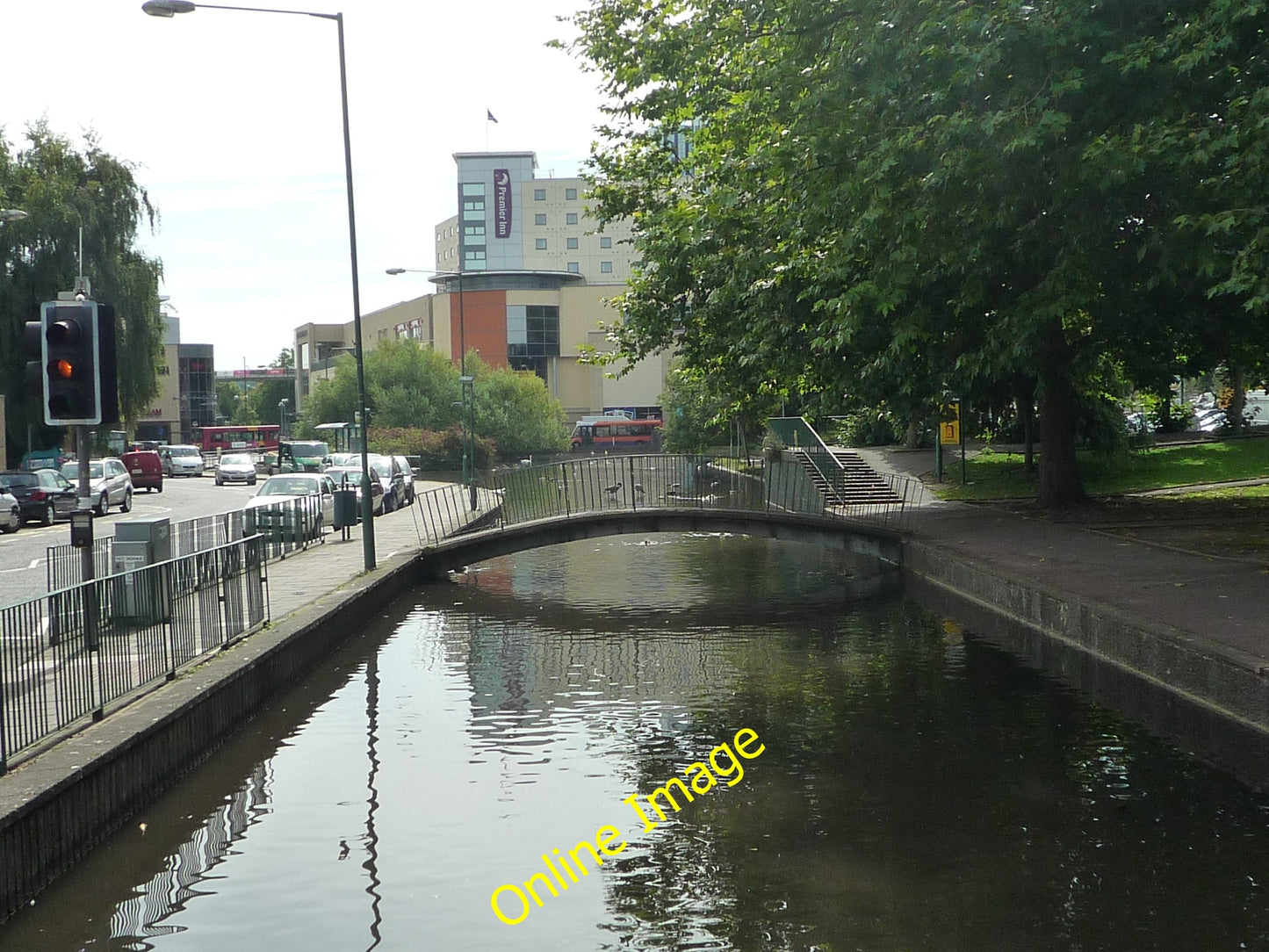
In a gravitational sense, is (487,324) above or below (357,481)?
above

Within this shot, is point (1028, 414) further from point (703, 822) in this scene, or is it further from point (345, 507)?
point (703, 822)

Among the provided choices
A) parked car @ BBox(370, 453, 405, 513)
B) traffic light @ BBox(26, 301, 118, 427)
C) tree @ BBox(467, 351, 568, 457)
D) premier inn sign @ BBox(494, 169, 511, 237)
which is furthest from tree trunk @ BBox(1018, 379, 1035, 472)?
premier inn sign @ BBox(494, 169, 511, 237)

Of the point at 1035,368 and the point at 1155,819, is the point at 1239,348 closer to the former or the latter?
the point at 1035,368

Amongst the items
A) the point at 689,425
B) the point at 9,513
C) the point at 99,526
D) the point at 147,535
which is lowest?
the point at 99,526

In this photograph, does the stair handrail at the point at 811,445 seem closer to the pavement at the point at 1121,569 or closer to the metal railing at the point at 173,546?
the pavement at the point at 1121,569

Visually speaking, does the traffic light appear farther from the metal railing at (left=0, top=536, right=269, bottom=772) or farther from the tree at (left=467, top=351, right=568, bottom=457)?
the tree at (left=467, top=351, right=568, bottom=457)

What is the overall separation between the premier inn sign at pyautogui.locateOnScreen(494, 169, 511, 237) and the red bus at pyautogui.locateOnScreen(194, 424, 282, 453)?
110 ft

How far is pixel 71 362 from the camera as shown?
11.3 metres

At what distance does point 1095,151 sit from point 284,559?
608 inches

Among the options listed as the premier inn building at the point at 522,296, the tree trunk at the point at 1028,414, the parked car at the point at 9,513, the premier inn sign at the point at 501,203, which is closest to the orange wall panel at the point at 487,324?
the premier inn building at the point at 522,296

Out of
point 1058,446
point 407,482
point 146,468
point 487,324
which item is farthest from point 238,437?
point 1058,446

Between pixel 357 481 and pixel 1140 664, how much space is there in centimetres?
2815

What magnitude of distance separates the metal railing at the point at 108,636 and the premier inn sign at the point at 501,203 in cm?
12001

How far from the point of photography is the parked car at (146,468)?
53.7 metres
